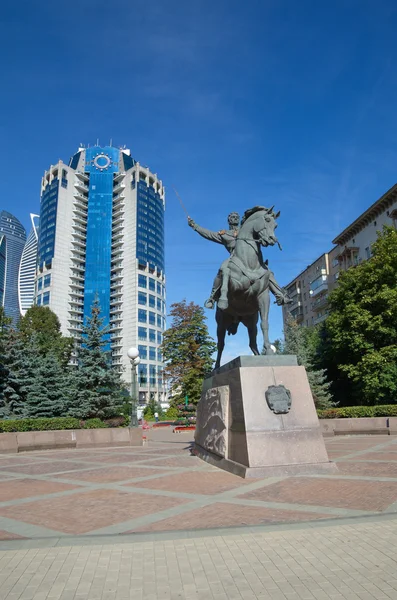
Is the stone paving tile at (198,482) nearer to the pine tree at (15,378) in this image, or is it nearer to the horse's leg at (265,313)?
the horse's leg at (265,313)

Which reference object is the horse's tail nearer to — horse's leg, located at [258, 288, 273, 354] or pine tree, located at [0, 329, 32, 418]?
horse's leg, located at [258, 288, 273, 354]

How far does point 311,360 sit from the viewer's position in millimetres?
32531

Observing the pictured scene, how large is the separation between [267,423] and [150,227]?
104306 millimetres

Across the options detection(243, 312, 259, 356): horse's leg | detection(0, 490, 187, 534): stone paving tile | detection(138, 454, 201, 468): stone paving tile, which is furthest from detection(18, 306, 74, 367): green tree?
detection(0, 490, 187, 534): stone paving tile

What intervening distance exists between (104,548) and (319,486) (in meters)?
3.92

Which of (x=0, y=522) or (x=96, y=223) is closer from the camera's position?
(x=0, y=522)

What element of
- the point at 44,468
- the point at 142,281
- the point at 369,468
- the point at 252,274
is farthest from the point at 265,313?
the point at 142,281


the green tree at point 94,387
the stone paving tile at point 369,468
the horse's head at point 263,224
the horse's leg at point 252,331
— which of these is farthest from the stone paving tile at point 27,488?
the green tree at point 94,387

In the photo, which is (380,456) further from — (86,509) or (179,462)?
(86,509)

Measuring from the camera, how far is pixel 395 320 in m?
26.4

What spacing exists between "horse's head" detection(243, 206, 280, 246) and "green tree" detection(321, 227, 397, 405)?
18107 mm

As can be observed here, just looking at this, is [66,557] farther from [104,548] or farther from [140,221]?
[140,221]

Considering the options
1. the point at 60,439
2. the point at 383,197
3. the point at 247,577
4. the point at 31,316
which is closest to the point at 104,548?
the point at 247,577

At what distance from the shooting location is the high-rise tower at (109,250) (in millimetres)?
99875
